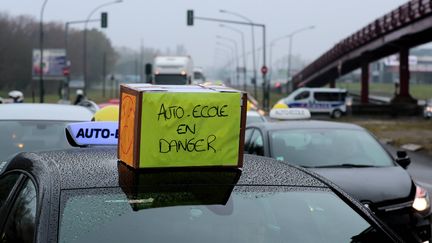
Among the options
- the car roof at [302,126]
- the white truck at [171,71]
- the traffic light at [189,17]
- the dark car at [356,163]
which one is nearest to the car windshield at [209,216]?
the dark car at [356,163]

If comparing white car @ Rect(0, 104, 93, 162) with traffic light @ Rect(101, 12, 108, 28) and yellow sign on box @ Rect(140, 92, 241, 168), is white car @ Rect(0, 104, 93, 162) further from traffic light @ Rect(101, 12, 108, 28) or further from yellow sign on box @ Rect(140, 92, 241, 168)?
traffic light @ Rect(101, 12, 108, 28)

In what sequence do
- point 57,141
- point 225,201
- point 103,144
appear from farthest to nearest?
point 57,141
point 103,144
point 225,201

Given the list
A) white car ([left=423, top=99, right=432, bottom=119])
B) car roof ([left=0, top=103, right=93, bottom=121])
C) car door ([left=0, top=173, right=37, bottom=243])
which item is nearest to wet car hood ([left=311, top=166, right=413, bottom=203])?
car roof ([left=0, top=103, right=93, bottom=121])

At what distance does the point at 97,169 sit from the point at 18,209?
1.32 ft

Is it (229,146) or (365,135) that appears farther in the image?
(365,135)

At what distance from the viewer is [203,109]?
3256 millimetres

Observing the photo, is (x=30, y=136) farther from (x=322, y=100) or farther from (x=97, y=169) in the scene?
(x=322, y=100)

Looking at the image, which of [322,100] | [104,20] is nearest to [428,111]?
[322,100]

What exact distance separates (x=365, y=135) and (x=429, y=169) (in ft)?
27.8

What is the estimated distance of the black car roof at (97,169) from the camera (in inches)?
118

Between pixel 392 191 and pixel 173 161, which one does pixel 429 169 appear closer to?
pixel 392 191

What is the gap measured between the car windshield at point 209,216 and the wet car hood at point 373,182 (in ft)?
11.7

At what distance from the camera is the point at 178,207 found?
9.42ft

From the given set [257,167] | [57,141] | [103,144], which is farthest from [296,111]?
[257,167]
